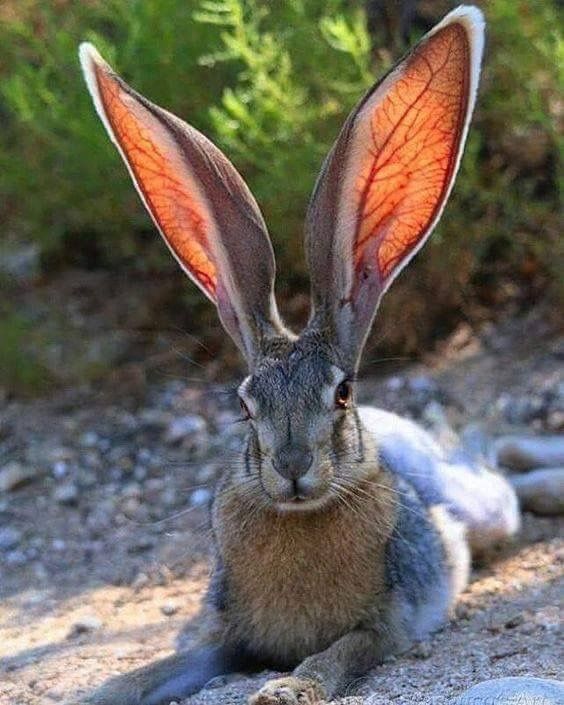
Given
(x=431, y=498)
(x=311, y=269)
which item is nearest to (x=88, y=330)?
(x=431, y=498)

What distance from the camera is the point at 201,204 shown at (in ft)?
14.7

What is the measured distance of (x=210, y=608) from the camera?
15.3 feet

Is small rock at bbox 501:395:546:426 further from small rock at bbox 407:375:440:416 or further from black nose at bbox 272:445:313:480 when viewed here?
black nose at bbox 272:445:313:480

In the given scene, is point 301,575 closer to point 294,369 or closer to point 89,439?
point 294,369

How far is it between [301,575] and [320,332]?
2.43ft

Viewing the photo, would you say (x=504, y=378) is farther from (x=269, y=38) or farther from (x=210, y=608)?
(x=210, y=608)

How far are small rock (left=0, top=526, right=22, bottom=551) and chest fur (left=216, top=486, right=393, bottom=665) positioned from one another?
1.86 metres

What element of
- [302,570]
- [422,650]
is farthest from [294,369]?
[422,650]

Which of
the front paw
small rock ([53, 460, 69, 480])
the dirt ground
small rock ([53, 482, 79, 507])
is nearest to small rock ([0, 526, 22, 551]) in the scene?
the dirt ground

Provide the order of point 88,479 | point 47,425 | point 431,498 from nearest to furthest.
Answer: point 431,498
point 88,479
point 47,425

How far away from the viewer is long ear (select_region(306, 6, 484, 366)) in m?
4.20

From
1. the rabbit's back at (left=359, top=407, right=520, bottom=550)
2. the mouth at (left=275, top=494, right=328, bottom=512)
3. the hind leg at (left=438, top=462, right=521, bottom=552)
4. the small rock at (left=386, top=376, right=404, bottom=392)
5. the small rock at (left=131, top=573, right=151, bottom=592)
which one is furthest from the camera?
the small rock at (left=386, top=376, right=404, bottom=392)

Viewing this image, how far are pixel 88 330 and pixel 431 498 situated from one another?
2.80m

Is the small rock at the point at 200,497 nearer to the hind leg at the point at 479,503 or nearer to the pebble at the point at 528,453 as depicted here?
the hind leg at the point at 479,503
